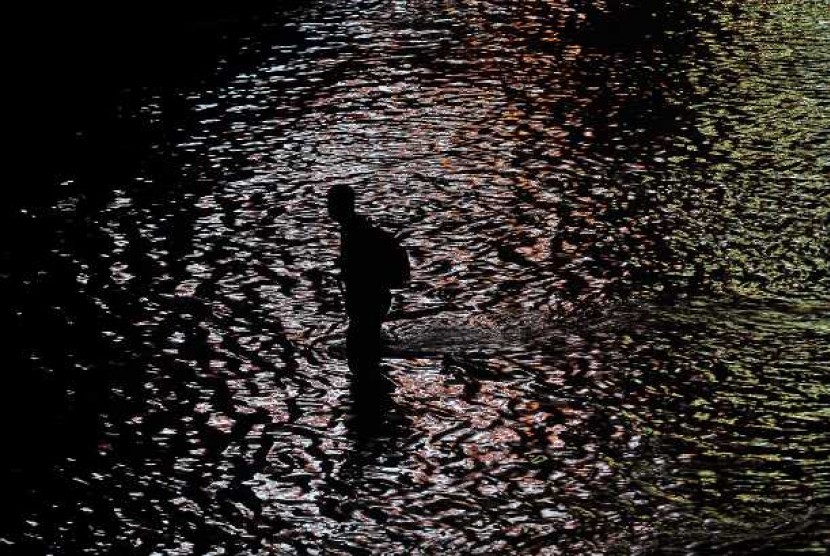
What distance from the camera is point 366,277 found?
11594mm

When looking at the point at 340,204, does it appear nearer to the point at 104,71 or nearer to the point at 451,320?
the point at 451,320

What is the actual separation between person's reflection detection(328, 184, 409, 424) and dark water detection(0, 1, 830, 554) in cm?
20

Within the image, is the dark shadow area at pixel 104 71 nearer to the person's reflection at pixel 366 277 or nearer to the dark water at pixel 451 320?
the dark water at pixel 451 320

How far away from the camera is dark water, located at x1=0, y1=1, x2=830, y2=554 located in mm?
9477

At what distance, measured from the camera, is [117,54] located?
78.0 ft

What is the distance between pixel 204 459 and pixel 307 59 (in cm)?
1318

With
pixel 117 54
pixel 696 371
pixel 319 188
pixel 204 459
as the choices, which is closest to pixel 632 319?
pixel 696 371

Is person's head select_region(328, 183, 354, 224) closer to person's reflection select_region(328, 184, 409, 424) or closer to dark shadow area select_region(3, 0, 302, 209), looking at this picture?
person's reflection select_region(328, 184, 409, 424)

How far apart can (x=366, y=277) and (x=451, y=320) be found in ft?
4.44

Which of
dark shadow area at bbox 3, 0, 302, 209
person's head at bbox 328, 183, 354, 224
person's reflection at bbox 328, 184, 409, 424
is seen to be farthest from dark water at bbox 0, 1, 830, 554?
person's head at bbox 328, 183, 354, 224

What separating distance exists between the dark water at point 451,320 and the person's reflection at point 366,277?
20 centimetres

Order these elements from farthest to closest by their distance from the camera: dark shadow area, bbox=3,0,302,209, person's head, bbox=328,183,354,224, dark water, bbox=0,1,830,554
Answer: dark shadow area, bbox=3,0,302,209
person's head, bbox=328,183,354,224
dark water, bbox=0,1,830,554

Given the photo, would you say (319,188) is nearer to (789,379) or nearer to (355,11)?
(789,379)

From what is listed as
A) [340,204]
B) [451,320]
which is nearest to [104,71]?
[451,320]
